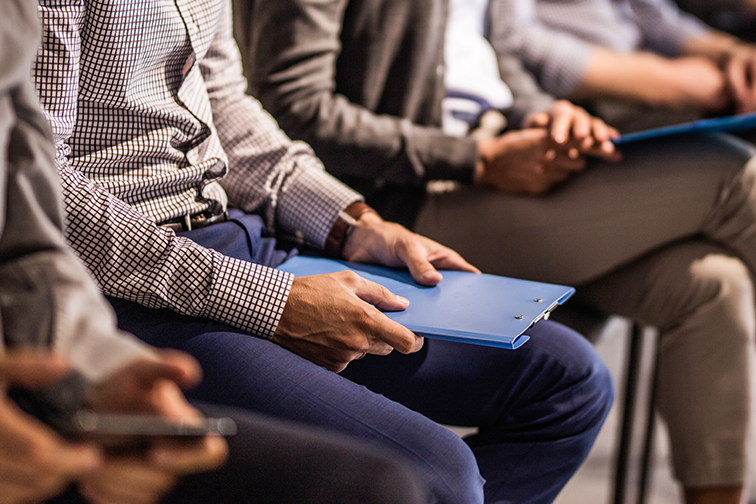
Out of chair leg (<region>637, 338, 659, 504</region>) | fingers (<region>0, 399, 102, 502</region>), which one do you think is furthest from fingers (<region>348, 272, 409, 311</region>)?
chair leg (<region>637, 338, 659, 504</region>)

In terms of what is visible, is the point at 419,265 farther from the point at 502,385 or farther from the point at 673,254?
Answer: the point at 673,254

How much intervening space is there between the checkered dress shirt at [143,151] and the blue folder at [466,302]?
0.12 metres

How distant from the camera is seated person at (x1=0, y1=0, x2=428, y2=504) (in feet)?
0.91

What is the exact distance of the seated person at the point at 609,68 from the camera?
1304 mm

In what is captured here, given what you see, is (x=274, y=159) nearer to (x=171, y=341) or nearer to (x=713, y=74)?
(x=171, y=341)

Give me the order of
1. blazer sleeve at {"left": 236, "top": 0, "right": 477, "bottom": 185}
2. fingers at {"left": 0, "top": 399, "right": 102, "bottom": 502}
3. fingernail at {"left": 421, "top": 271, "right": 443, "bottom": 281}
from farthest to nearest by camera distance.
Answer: blazer sleeve at {"left": 236, "top": 0, "right": 477, "bottom": 185}
fingernail at {"left": 421, "top": 271, "right": 443, "bottom": 281}
fingers at {"left": 0, "top": 399, "right": 102, "bottom": 502}

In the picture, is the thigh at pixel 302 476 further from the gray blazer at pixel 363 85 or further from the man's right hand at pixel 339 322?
the gray blazer at pixel 363 85

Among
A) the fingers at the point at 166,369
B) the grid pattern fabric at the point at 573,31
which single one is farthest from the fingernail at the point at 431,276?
the grid pattern fabric at the point at 573,31

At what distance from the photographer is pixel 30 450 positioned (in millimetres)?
272

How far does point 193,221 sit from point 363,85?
0.43 meters

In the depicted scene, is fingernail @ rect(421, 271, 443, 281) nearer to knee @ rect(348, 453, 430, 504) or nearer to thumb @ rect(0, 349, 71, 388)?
knee @ rect(348, 453, 430, 504)

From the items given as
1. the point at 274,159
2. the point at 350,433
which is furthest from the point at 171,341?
the point at 274,159

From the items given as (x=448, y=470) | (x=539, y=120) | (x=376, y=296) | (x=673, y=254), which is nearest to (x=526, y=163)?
(x=539, y=120)

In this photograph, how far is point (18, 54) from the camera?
331 mm
